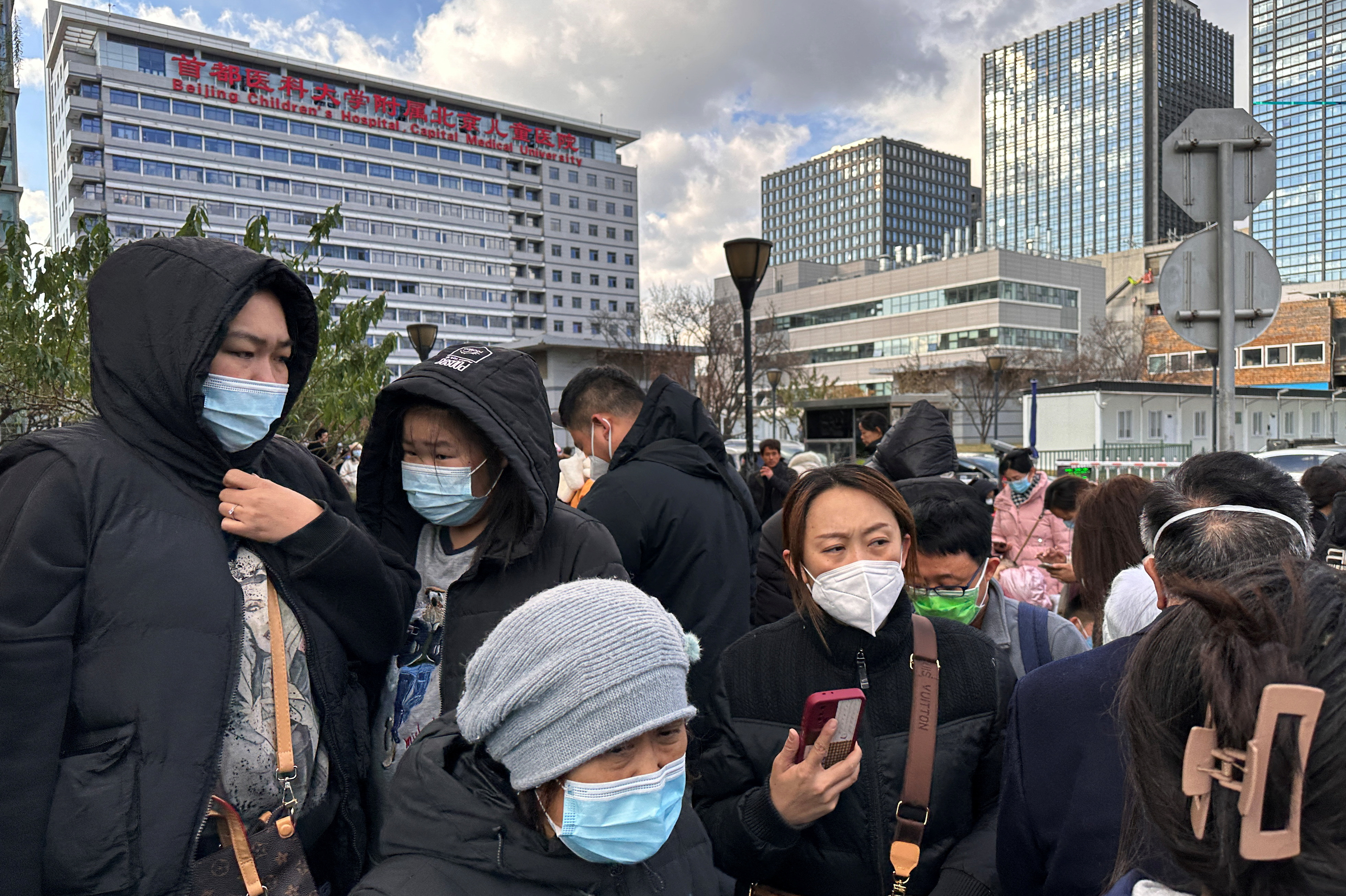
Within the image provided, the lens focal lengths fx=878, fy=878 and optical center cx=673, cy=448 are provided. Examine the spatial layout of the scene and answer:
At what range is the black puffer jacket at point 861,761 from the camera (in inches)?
88.4

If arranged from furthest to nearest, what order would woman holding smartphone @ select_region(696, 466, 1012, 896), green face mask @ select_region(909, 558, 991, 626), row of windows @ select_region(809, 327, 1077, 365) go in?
row of windows @ select_region(809, 327, 1077, 365) → green face mask @ select_region(909, 558, 991, 626) → woman holding smartphone @ select_region(696, 466, 1012, 896)

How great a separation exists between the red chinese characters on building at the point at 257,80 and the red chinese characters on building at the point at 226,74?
1.90ft

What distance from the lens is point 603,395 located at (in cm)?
459

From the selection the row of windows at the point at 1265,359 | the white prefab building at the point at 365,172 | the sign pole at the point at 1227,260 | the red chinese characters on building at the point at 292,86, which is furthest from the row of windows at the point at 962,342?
the sign pole at the point at 1227,260

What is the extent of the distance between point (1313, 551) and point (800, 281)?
9918 centimetres

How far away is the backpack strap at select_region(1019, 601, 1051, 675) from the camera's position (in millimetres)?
2998

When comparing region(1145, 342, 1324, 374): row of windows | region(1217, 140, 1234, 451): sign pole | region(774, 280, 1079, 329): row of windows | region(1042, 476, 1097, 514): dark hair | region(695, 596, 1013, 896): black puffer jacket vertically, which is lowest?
region(695, 596, 1013, 896): black puffer jacket

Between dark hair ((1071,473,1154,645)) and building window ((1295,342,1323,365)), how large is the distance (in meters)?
67.2

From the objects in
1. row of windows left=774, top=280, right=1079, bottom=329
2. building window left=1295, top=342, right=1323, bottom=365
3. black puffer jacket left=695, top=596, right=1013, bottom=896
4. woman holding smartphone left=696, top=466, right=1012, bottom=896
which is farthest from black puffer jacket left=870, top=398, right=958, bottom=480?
row of windows left=774, top=280, right=1079, bottom=329

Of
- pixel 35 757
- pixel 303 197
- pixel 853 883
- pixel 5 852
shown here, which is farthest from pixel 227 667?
pixel 303 197

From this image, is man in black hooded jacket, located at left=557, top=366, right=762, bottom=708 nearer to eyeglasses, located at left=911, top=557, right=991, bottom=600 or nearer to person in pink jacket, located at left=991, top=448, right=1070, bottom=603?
eyeglasses, located at left=911, top=557, right=991, bottom=600

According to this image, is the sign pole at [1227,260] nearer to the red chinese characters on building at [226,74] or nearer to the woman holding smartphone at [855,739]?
the woman holding smartphone at [855,739]

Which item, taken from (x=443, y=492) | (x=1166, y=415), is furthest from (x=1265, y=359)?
(x=443, y=492)

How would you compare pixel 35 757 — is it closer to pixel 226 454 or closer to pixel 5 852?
pixel 5 852
